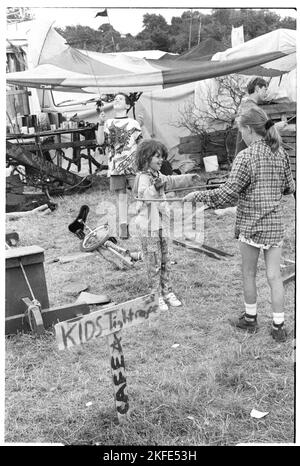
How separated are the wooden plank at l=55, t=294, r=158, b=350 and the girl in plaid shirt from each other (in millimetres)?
988

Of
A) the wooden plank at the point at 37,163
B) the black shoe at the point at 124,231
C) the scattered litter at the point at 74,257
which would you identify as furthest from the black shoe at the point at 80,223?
the wooden plank at the point at 37,163

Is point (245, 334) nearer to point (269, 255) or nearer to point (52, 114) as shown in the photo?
point (269, 255)

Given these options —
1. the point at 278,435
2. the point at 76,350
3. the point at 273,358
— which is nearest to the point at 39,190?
the point at 76,350

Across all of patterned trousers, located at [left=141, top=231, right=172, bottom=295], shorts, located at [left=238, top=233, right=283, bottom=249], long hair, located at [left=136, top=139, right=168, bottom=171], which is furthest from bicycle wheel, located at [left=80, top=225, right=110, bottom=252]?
shorts, located at [left=238, top=233, right=283, bottom=249]

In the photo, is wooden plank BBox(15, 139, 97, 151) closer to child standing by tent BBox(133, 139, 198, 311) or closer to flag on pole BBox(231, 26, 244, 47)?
flag on pole BBox(231, 26, 244, 47)

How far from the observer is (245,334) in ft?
11.4

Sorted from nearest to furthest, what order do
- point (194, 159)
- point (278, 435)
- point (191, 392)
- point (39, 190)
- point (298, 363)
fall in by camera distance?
1. point (298, 363)
2. point (278, 435)
3. point (191, 392)
4. point (39, 190)
5. point (194, 159)

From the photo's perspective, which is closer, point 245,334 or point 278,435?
point 278,435

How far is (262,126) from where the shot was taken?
3.17 meters

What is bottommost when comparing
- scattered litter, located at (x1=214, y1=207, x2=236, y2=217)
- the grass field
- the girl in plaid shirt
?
the grass field

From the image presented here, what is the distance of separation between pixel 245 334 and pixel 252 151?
1229mm

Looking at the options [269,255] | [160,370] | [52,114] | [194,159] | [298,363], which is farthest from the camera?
[52,114]

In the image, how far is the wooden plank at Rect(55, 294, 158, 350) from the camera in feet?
7.26
